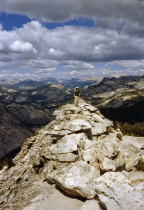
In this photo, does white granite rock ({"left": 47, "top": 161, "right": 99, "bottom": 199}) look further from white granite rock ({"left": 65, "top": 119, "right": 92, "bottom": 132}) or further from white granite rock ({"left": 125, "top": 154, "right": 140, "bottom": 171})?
white granite rock ({"left": 65, "top": 119, "right": 92, "bottom": 132})

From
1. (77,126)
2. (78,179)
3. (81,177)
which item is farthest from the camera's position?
(77,126)

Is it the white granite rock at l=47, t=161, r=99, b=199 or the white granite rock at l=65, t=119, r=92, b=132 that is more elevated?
the white granite rock at l=65, t=119, r=92, b=132

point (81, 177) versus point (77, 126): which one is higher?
point (77, 126)

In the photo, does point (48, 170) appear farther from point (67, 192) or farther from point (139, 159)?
point (139, 159)

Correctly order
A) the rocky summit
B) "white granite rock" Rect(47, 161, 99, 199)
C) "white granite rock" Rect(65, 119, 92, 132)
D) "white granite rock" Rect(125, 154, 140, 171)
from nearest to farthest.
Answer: the rocky summit < "white granite rock" Rect(47, 161, 99, 199) < "white granite rock" Rect(125, 154, 140, 171) < "white granite rock" Rect(65, 119, 92, 132)

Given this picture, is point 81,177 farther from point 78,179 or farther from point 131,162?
point 131,162

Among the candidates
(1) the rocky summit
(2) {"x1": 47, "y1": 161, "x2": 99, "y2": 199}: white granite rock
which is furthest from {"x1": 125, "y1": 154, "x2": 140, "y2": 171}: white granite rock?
(2) {"x1": 47, "y1": 161, "x2": 99, "y2": 199}: white granite rock

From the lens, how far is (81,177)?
59.4 feet

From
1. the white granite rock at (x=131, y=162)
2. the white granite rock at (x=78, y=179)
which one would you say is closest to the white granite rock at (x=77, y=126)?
the white granite rock at (x=78, y=179)

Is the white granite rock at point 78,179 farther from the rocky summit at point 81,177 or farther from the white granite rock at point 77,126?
the white granite rock at point 77,126

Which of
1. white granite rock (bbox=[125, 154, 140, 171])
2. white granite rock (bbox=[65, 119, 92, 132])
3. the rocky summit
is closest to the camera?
the rocky summit

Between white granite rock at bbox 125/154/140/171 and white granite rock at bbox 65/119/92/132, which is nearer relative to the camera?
white granite rock at bbox 125/154/140/171

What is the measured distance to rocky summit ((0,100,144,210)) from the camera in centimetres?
1577

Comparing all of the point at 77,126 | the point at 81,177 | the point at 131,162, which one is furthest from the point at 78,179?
the point at 77,126
